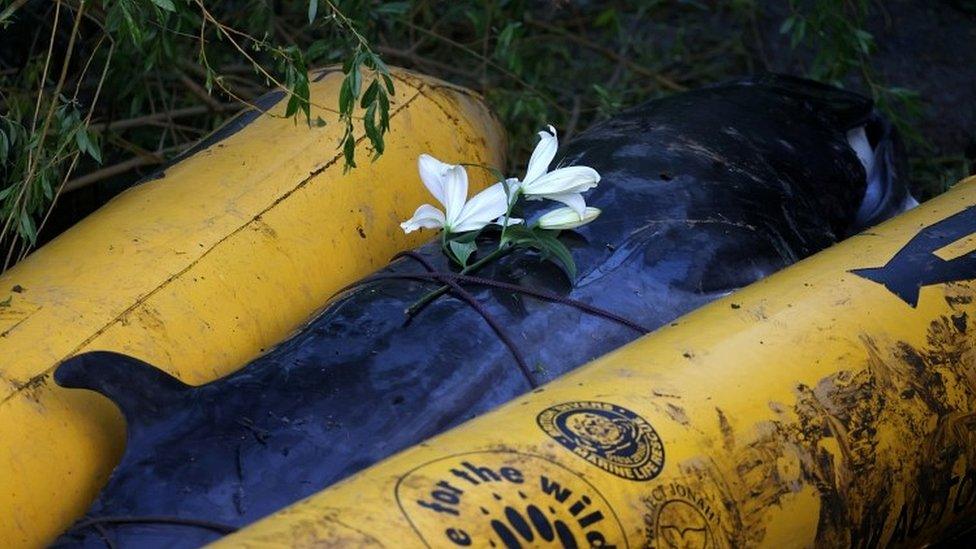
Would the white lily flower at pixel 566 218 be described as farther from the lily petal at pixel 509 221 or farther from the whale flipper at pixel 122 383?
the whale flipper at pixel 122 383

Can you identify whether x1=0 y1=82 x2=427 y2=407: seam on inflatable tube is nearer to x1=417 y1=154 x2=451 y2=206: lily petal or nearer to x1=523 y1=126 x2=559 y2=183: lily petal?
x1=417 y1=154 x2=451 y2=206: lily petal

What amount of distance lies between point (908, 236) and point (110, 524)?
1.28 metres

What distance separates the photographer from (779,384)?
180cm

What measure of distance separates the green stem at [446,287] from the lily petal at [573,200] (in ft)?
0.37

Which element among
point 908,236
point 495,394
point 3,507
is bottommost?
point 3,507

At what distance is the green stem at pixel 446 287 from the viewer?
206 cm

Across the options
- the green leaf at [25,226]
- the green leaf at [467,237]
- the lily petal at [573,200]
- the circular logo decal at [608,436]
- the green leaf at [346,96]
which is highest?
the green leaf at [346,96]

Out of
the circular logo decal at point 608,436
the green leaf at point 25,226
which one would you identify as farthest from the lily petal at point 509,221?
the green leaf at point 25,226

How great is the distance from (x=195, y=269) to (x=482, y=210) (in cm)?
48

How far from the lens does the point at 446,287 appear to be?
2.10 m

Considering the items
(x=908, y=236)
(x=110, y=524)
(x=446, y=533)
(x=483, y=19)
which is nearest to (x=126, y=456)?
(x=110, y=524)

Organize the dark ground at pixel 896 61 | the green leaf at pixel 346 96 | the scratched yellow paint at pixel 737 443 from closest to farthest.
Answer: the scratched yellow paint at pixel 737 443
the green leaf at pixel 346 96
the dark ground at pixel 896 61

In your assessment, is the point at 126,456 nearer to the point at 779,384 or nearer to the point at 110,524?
the point at 110,524

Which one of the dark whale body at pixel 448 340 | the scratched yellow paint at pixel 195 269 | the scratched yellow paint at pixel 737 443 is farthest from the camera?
the scratched yellow paint at pixel 195 269
